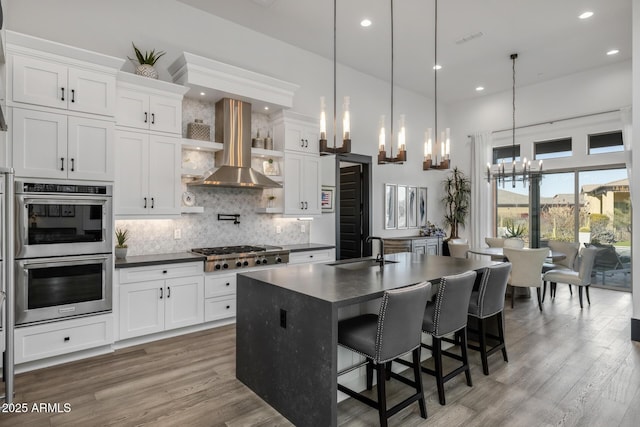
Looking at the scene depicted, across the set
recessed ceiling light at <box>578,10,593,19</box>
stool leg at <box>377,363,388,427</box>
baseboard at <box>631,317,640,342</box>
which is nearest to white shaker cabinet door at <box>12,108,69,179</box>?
stool leg at <box>377,363,388,427</box>

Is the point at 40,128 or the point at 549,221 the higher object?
the point at 40,128

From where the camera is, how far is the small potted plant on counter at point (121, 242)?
12.2 ft

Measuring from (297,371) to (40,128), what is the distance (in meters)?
3.05

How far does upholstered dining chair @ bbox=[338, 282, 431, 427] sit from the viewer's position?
2131mm

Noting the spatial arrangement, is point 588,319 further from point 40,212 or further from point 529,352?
point 40,212

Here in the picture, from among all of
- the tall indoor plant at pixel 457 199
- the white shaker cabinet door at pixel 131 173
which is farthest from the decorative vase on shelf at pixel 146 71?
the tall indoor plant at pixel 457 199

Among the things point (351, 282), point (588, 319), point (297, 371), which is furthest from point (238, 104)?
point (588, 319)

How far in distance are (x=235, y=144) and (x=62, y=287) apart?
239cm

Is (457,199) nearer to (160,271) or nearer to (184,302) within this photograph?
(184,302)

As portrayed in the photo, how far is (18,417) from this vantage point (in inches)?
94.7

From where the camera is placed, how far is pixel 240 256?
168 inches

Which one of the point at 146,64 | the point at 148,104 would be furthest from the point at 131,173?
the point at 146,64

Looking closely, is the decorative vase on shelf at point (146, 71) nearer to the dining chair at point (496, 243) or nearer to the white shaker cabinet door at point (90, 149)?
the white shaker cabinet door at point (90, 149)

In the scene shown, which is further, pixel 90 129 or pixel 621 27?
pixel 621 27
